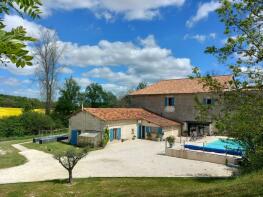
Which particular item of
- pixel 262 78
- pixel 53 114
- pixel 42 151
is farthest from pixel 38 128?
pixel 262 78

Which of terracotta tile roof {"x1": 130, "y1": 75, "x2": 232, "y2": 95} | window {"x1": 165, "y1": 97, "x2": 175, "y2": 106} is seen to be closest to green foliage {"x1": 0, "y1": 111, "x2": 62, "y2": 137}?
terracotta tile roof {"x1": 130, "y1": 75, "x2": 232, "y2": 95}

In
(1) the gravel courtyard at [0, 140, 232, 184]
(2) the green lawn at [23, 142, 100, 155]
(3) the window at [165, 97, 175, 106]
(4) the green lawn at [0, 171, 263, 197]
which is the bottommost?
(4) the green lawn at [0, 171, 263, 197]

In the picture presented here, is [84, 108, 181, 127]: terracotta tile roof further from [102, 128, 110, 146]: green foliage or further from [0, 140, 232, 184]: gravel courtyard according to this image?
[0, 140, 232, 184]: gravel courtyard

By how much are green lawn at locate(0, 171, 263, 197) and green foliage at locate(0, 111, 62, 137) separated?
23.4 meters

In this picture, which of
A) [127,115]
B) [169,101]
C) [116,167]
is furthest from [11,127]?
[116,167]

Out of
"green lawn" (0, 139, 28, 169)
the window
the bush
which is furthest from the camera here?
the window

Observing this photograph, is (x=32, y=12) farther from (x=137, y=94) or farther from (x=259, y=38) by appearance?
(x=137, y=94)

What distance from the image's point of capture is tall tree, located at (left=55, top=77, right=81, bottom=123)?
1864 inches

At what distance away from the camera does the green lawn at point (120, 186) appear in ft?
44.0

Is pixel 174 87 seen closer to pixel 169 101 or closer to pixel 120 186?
pixel 169 101

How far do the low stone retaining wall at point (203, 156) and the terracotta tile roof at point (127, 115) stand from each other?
30.8 ft

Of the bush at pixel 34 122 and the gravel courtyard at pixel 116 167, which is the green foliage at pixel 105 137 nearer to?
the gravel courtyard at pixel 116 167

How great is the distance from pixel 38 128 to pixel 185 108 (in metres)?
20.2

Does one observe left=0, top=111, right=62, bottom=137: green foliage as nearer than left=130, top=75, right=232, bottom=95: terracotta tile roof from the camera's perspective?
Yes
